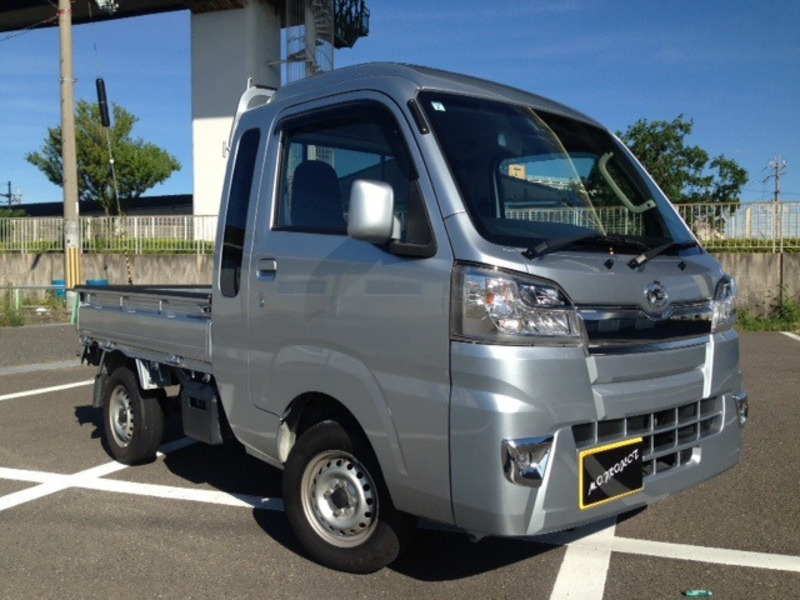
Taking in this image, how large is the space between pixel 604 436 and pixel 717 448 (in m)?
0.79

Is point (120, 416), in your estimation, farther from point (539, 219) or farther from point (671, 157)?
point (671, 157)

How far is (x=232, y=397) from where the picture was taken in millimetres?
4156

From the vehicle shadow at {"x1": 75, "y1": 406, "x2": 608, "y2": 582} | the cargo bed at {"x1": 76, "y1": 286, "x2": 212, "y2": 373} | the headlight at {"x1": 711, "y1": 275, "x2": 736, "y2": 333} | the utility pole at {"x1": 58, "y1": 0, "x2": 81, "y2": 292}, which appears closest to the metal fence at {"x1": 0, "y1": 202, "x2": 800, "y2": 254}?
the headlight at {"x1": 711, "y1": 275, "x2": 736, "y2": 333}

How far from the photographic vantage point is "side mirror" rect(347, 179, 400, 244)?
304 cm

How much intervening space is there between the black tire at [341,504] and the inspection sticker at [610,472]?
2.75ft

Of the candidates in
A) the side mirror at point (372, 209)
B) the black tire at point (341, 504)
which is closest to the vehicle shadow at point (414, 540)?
the black tire at point (341, 504)

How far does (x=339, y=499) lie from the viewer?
3.54m

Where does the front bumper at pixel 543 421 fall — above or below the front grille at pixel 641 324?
below

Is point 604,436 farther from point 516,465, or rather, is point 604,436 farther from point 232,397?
point 232,397

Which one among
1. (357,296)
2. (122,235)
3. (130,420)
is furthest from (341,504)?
(122,235)

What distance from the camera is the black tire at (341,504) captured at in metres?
3.36

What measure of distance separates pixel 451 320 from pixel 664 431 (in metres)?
1.04

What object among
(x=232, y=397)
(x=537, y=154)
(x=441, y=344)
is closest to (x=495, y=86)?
(x=537, y=154)

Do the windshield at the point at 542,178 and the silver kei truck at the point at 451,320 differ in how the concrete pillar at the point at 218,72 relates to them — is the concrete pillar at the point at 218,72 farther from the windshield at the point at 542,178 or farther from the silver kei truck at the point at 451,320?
the windshield at the point at 542,178
